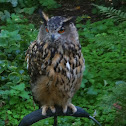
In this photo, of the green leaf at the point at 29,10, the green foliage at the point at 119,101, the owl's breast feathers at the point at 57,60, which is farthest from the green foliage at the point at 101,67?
the green leaf at the point at 29,10

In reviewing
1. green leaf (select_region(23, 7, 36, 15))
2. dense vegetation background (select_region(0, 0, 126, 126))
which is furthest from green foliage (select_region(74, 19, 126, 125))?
green leaf (select_region(23, 7, 36, 15))

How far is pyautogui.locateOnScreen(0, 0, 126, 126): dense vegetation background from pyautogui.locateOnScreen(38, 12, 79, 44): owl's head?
580mm

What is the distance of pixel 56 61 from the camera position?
2072mm

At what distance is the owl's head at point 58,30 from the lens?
1.87 meters

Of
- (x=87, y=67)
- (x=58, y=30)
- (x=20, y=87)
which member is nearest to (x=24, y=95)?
(x=20, y=87)

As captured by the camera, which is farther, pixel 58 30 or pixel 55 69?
pixel 55 69

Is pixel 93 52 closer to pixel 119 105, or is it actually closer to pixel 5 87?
pixel 5 87

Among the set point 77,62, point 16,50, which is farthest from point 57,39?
point 16,50

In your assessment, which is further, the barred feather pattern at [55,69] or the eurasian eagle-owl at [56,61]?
the barred feather pattern at [55,69]

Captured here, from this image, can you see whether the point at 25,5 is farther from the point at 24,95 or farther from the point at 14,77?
the point at 24,95

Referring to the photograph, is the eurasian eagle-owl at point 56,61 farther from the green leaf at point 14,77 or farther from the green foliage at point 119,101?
the green leaf at point 14,77

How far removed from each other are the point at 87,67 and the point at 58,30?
2.18 metres

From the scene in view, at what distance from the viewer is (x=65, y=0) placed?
6699 millimetres

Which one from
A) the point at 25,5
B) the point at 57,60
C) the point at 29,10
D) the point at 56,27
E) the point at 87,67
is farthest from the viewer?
the point at 25,5
